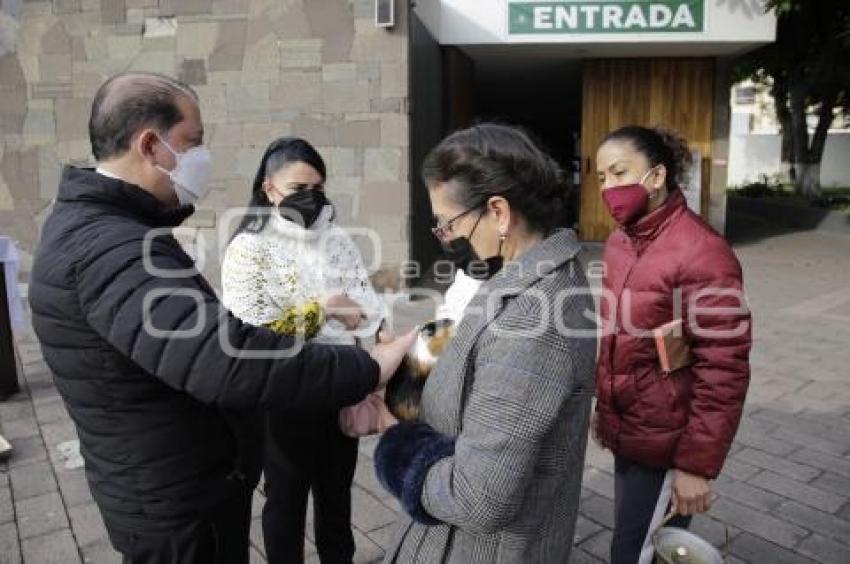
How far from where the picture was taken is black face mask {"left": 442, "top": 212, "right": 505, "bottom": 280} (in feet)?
5.30

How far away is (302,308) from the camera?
231cm

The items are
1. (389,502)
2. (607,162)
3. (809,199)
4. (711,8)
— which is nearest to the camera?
(607,162)

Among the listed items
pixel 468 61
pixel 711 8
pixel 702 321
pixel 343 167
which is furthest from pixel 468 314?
pixel 468 61

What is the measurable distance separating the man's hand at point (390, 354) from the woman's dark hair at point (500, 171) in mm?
367

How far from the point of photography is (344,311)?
2.36 meters

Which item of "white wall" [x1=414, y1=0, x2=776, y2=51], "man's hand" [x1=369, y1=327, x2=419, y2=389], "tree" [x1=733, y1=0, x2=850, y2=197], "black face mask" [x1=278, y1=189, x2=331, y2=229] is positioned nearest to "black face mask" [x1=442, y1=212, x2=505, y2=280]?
"man's hand" [x1=369, y1=327, x2=419, y2=389]

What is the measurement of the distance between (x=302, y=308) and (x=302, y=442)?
575 mm

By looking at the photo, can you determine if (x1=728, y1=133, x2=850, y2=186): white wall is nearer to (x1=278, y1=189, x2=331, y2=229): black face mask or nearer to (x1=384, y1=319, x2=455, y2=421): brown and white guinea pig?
(x1=278, y1=189, x2=331, y2=229): black face mask

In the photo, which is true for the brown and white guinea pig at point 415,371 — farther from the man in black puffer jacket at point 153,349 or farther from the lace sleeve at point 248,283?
the lace sleeve at point 248,283

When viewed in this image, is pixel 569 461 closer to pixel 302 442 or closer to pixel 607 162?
pixel 607 162

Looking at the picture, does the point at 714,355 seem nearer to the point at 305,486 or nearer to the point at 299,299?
the point at 299,299

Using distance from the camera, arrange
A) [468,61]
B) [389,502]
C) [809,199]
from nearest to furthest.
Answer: [389,502], [468,61], [809,199]

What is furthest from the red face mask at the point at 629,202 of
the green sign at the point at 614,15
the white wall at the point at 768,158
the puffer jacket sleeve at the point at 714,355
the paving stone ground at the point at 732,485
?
the white wall at the point at 768,158

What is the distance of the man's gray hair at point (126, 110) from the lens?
1635 mm
